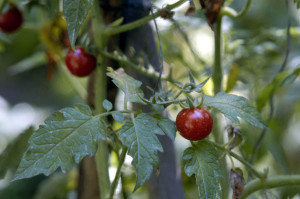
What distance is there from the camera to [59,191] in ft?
3.54

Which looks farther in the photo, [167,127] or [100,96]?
[100,96]

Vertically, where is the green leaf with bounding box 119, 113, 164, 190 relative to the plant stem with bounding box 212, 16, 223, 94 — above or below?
above

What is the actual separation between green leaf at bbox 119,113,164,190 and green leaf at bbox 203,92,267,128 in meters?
0.08

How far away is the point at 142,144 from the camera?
444 mm

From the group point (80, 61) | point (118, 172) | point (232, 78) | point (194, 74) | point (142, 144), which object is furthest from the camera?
point (194, 74)

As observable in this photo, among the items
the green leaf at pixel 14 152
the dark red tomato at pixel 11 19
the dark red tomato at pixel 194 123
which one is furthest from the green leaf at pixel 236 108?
the dark red tomato at pixel 11 19

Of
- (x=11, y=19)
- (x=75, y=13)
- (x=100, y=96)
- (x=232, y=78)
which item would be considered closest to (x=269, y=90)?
(x=232, y=78)

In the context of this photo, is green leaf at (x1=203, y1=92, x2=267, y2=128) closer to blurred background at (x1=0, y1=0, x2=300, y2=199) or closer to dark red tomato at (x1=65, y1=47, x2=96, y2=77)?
blurred background at (x1=0, y1=0, x2=300, y2=199)

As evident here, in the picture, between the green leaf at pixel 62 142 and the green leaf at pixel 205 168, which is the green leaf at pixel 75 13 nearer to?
the green leaf at pixel 62 142

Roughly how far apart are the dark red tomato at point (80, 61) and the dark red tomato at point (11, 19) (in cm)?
32

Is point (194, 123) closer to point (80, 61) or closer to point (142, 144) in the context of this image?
point (142, 144)

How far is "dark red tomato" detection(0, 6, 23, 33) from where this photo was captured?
0.91 metres

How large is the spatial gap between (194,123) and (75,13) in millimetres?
194

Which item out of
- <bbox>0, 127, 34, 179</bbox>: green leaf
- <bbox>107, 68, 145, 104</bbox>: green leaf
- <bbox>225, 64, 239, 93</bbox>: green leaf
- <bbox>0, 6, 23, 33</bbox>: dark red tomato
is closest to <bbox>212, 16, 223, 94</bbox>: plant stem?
<bbox>225, 64, 239, 93</bbox>: green leaf
